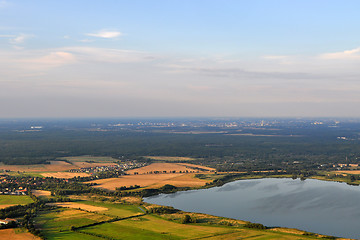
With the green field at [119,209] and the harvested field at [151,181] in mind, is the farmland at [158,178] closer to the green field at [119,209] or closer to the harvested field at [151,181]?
the harvested field at [151,181]

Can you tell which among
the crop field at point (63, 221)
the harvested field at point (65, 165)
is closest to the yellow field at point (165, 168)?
the harvested field at point (65, 165)

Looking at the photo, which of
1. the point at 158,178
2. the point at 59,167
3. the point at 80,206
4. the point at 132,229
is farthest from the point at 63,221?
the point at 59,167

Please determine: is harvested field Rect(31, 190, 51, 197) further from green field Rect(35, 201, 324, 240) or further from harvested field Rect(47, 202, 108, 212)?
green field Rect(35, 201, 324, 240)

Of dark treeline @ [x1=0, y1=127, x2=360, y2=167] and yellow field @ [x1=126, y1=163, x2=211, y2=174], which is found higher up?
dark treeline @ [x1=0, y1=127, x2=360, y2=167]

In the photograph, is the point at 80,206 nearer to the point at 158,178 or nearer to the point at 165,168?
the point at 158,178

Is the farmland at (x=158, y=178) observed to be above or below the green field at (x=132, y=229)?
above

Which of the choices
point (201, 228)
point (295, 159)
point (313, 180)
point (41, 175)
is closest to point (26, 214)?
point (201, 228)

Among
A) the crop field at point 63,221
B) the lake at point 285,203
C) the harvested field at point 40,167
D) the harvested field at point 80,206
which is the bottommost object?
the lake at point 285,203

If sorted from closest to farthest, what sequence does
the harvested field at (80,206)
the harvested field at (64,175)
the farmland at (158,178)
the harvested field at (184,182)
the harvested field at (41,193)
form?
the harvested field at (80,206) → the harvested field at (41,193) → the harvested field at (184,182) → the farmland at (158,178) → the harvested field at (64,175)

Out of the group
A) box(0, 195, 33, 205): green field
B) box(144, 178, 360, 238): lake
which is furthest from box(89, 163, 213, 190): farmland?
box(0, 195, 33, 205): green field
